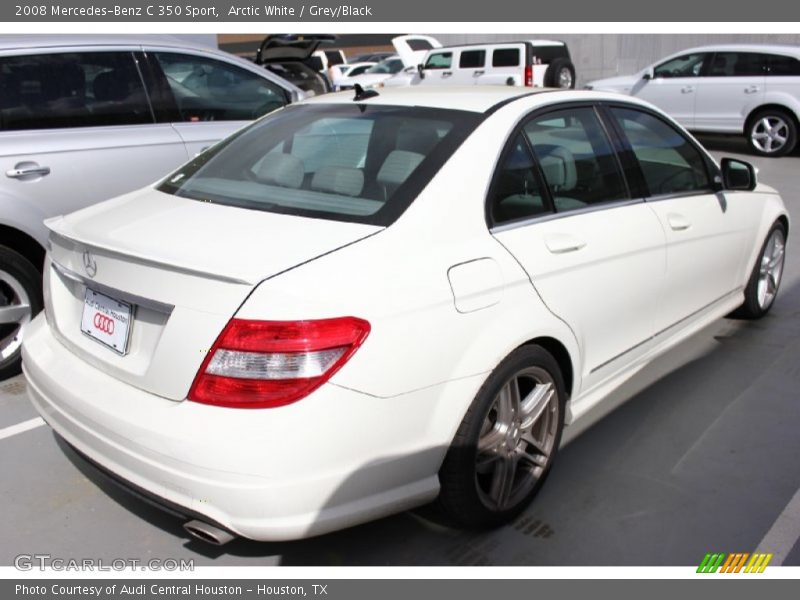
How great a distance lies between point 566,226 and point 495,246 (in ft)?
1.66

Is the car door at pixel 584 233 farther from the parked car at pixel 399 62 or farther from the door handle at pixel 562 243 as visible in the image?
the parked car at pixel 399 62

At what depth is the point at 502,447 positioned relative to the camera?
2885mm

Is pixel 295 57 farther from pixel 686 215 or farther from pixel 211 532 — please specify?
pixel 211 532

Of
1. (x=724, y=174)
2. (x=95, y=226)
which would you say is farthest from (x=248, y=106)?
(x=724, y=174)

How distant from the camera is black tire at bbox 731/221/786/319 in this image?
490 cm

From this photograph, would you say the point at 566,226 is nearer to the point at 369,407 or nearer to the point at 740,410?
the point at 369,407

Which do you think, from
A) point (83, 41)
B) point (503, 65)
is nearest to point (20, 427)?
point (83, 41)

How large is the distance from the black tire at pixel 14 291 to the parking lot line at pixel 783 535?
3.74 meters

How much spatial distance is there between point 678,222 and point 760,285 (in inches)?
65.5

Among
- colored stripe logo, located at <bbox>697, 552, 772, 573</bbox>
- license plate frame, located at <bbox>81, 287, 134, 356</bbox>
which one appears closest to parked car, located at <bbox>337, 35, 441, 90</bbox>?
license plate frame, located at <bbox>81, 287, 134, 356</bbox>

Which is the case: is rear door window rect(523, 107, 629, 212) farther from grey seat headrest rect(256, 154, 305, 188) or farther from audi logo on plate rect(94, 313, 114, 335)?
audi logo on plate rect(94, 313, 114, 335)

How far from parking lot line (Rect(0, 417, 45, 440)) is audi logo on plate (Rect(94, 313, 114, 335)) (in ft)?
4.64

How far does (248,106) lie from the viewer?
5.41 m

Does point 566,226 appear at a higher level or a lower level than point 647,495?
higher
